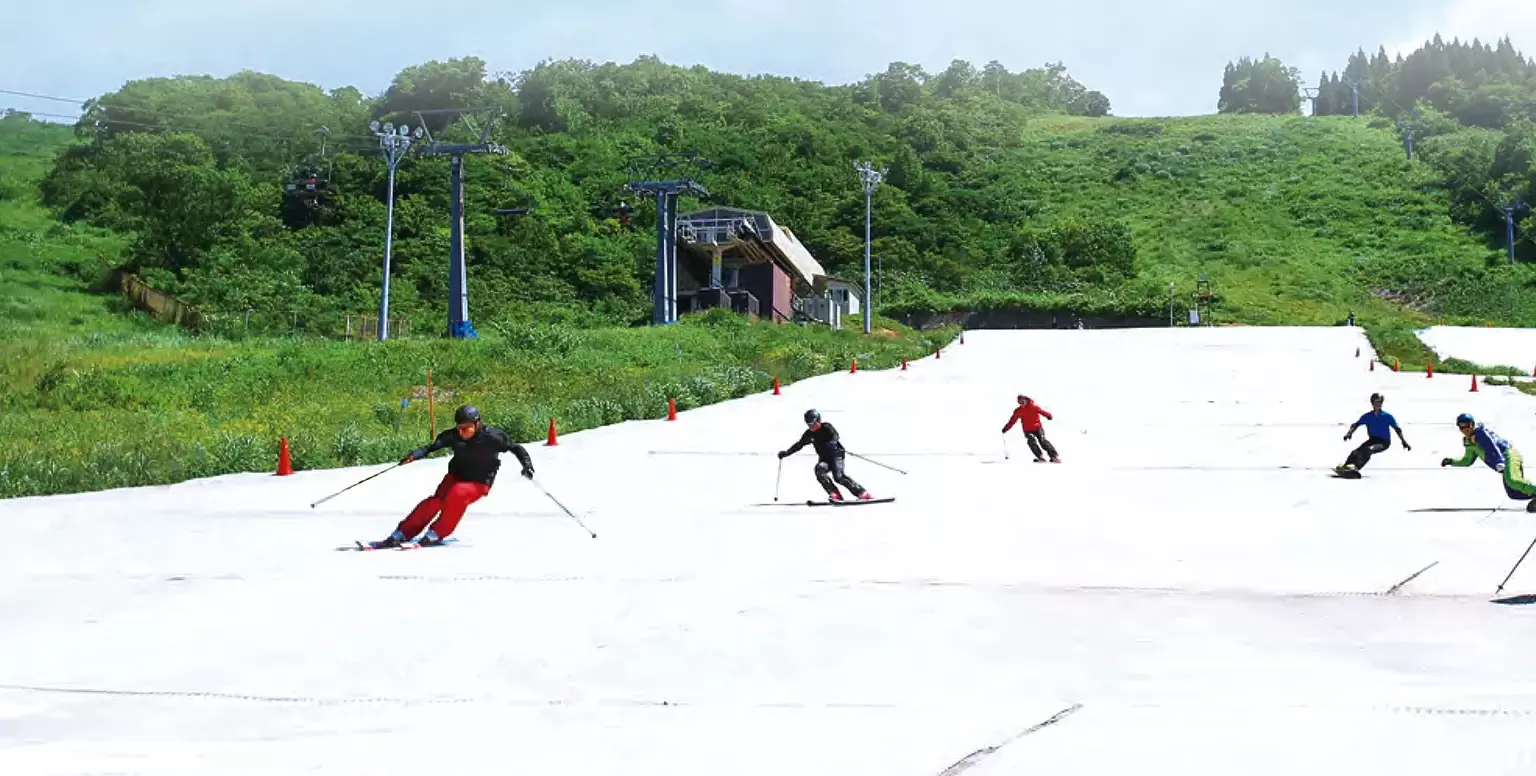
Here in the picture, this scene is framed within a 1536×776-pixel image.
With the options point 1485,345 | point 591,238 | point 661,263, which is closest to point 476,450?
point 1485,345

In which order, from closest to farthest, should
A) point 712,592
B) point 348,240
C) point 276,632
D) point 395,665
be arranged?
point 395,665
point 276,632
point 712,592
point 348,240

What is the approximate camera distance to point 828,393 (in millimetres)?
34781

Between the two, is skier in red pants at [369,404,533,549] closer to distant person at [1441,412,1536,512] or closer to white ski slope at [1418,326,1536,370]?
distant person at [1441,412,1536,512]

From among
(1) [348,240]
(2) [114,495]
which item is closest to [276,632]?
(2) [114,495]

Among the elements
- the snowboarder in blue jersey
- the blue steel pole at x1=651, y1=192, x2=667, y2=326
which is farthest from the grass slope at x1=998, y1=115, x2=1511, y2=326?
the snowboarder in blue jersey

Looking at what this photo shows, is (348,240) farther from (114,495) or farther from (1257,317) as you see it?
(114,495)

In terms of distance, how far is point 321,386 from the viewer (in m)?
36.4

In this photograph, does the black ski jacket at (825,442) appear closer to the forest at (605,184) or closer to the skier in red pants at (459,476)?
the skier in red pants at (459,476)

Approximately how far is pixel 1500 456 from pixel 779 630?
8.35 meters

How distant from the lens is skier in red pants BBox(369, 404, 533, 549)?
39.0ft

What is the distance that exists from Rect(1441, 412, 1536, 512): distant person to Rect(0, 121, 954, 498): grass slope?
15.2 meters

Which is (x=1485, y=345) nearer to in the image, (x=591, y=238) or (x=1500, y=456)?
(x=1500, y=456)

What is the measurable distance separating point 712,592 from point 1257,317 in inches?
2953

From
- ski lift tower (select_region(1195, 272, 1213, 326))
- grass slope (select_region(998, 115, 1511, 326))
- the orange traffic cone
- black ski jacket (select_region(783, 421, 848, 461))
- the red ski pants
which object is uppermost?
grass slope (select_region(998, 115, 1511, 326))
